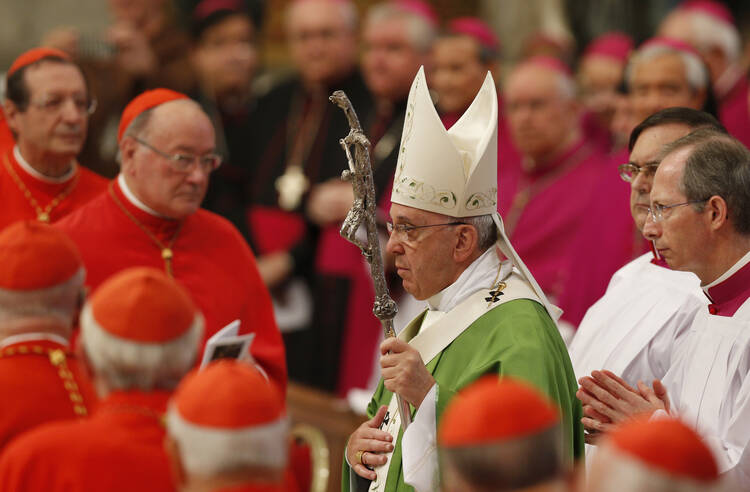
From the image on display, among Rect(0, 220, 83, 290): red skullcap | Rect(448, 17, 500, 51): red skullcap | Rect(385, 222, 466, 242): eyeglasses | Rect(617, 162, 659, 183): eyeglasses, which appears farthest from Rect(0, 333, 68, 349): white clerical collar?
Rect(448, 17, 500, 51): red skullcap

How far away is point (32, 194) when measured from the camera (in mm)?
5594

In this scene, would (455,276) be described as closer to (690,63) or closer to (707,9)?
(690,63)

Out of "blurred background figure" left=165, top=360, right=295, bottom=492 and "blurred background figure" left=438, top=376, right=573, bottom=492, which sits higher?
"blurred background figure" left=438, top=376, right=573, bottom=492

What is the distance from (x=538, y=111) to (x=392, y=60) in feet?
3.88

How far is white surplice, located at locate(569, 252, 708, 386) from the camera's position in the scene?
Result: 15.2ft

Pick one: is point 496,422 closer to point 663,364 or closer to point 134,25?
point 663,364

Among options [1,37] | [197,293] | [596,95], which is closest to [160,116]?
[197,293]

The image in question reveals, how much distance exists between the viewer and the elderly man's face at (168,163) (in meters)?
5.12

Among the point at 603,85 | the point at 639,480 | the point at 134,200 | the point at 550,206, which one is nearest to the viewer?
the point at 639,480

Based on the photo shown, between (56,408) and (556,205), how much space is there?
4472mm

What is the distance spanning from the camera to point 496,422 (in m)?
2.41

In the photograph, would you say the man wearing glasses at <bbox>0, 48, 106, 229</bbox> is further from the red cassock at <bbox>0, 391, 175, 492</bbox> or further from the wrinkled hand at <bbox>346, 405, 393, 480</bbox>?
the red cassock at <bbox>0, 391, 175, 492</bbox>

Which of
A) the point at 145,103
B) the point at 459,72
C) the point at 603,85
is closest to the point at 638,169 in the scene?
the point at 145,103

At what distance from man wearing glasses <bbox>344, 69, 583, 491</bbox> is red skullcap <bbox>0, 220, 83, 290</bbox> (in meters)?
1.15
